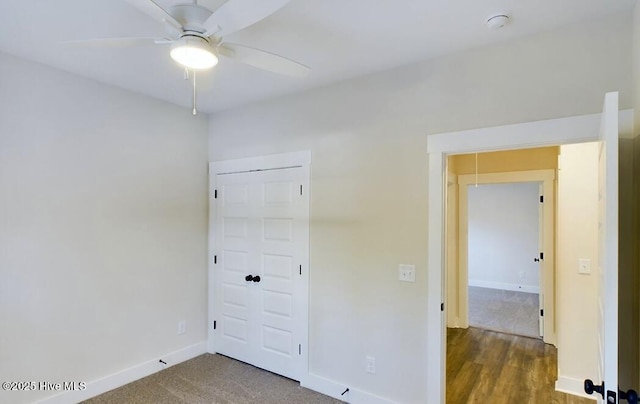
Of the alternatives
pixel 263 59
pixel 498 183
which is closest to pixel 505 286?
pixel 498 183

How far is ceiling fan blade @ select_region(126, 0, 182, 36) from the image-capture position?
1.28 metres

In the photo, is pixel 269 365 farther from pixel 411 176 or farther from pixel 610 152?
pixel 610 152

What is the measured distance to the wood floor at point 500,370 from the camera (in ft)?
9.80

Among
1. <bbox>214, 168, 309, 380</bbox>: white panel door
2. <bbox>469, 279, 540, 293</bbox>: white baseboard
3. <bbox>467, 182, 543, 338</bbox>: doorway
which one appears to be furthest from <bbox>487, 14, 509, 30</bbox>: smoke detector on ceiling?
<bbox>469, 279, 540, 293</bbox>: white baseboard

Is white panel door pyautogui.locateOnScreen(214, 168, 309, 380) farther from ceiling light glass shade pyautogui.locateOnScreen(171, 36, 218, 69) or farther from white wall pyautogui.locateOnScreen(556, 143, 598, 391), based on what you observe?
white wall pyautogui.locateOnScreen(556, 143, 598, 391)

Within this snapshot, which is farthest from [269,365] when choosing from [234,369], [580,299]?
[580,299]

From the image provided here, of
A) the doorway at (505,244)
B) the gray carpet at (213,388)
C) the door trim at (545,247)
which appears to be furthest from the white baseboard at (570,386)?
the doorway at (505,244)

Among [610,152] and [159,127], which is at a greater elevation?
[159,127]

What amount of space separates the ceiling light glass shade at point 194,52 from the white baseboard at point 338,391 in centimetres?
260

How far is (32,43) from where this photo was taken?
2279 mm

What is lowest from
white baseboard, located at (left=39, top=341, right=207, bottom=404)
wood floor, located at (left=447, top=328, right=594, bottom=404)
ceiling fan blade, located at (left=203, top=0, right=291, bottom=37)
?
wood floor, located at (left=447, top=328, right=594, bottom=404)

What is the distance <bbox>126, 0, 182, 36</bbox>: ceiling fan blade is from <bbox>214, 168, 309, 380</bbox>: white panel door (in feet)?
5.88

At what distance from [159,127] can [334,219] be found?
2.00m

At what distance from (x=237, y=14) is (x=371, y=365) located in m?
2.56
